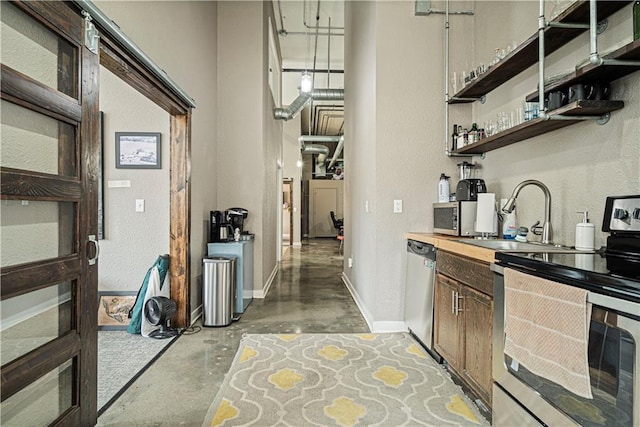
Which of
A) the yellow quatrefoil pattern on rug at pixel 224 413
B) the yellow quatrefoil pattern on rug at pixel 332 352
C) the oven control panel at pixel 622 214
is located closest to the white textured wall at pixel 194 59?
the yellow quatrefoil pattern on rug at pixel 332 352

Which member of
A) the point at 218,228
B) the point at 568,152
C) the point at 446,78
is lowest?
the point at 218,228

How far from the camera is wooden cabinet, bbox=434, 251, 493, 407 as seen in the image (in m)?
1.84

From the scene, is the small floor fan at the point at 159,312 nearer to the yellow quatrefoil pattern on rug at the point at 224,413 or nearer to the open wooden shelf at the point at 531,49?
the yellow quatrefoil pattern on rug at the point at 224,413

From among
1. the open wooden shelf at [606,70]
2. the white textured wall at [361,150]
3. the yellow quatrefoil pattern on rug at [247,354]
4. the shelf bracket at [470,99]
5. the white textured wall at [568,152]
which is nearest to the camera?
the open wooden shelf at [606,70]

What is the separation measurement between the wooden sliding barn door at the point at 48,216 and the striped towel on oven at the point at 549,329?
1991mm

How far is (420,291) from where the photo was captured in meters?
2.85

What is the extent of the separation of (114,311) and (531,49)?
12.9ft

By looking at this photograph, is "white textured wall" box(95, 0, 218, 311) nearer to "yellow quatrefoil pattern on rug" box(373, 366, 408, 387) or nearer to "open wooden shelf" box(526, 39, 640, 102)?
"yellow quatrefoil pattern on rug" box(373, 366, 408, 387)

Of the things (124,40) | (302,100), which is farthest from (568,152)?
(302,100)

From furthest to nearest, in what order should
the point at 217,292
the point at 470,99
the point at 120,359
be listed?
the point at 217,292, the point at 470,99, the point at 120,359

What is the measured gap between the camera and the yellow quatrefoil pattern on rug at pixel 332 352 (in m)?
2.65

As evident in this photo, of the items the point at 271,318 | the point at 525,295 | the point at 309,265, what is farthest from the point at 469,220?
the point at 309,265

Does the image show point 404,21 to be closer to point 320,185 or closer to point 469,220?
point 469,220

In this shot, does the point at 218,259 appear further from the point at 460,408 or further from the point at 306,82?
the point at 306,82
